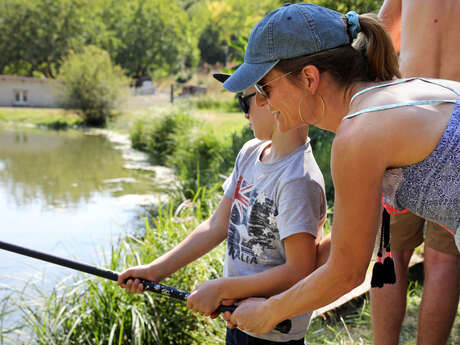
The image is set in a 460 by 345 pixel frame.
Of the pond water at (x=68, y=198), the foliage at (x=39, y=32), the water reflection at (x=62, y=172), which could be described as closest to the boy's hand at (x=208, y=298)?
the pond water at (x=68, y=198)

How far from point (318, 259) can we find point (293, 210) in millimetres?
201

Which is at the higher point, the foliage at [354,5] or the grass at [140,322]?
the foliage at [354,5]

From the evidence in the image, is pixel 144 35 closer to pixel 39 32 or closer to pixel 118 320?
pixel 39 32

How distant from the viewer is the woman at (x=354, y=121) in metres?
1.08

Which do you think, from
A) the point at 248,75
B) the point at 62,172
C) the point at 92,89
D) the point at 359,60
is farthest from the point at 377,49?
the point at 92,89

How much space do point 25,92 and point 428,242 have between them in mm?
31433

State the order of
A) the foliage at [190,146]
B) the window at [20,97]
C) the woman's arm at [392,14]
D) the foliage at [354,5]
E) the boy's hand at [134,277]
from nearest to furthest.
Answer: the boy's hand at [134,277], the woman's arm at [392,14], the foliage at [190,146], the foliage at [354,5], the window at [20,97]

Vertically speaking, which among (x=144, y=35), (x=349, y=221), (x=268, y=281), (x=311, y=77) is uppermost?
(x=144, y=35)

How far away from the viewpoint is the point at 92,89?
69.2 feet

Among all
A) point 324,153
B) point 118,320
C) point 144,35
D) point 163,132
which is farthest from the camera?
point 144,35

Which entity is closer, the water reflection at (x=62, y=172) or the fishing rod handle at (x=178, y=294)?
the fishing rod handle at (x=178, y=294)

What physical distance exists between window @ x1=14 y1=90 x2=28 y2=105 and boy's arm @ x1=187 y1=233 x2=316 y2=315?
31160mm

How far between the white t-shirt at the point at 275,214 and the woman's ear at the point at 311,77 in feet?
1.14

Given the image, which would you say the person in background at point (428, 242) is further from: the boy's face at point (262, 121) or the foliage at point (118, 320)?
the foliage at point (118, 320)
